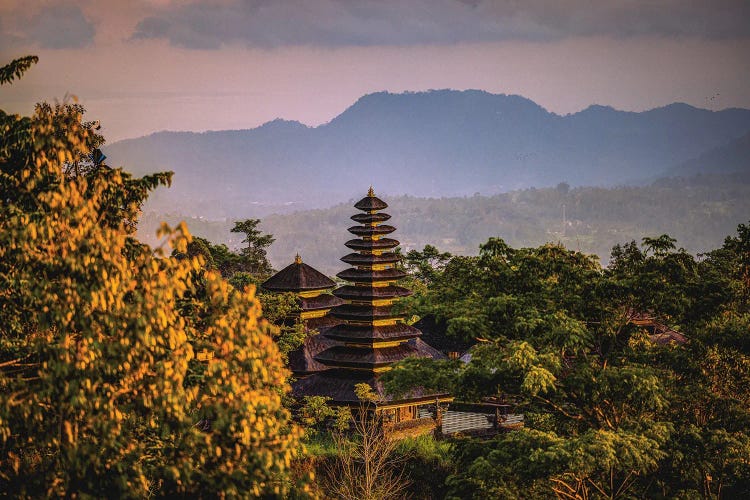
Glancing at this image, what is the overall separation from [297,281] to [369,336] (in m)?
8.59

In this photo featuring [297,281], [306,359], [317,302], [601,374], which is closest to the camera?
[601,374]

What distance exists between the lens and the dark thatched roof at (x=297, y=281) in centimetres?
4322

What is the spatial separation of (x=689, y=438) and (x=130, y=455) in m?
14.1

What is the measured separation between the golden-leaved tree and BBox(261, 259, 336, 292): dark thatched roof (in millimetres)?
28997

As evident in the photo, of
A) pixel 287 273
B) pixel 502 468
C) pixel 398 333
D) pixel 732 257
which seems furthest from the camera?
pixel 287 273

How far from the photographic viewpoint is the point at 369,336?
35.8 meters

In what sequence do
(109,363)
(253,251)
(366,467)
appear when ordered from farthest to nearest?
(253,251) < (366,467) < (109,363)

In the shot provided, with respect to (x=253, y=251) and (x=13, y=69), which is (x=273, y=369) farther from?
(x=253, y=251)

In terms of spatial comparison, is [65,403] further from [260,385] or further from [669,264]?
Answer: [669,264]

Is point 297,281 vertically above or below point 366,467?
above

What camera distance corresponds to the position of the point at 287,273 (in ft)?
145

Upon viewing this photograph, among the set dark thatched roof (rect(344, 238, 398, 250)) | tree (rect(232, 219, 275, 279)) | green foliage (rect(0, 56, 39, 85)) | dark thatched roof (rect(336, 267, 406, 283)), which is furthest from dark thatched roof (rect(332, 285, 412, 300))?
tree (rect(232, 219, 275, 279))

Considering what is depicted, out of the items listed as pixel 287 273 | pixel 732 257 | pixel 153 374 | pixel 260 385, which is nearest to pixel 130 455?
pixel 153 374

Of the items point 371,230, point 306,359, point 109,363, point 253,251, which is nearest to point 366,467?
point 306,359
